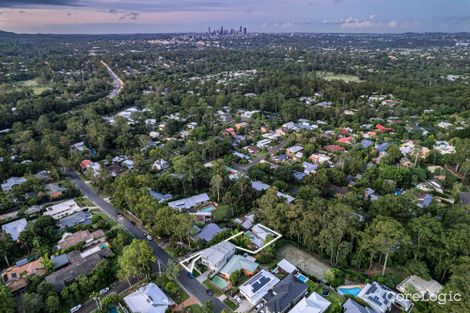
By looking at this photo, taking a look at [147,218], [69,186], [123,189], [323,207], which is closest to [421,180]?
[323,207]

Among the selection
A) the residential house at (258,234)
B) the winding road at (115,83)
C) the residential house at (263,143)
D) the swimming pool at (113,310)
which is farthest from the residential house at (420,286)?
the winding road at (115,83)

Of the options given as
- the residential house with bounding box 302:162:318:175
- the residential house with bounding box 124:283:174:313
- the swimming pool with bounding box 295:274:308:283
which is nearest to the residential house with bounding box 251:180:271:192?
the residential house with bounding box 302:162:318:175

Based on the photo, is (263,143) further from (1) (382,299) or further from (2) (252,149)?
(1) (382,299)

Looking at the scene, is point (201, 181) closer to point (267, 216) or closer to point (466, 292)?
point (267, 216)

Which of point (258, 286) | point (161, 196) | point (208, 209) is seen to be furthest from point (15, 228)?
point (258, 286)

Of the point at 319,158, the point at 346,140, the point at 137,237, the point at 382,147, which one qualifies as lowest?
the point at 137,237

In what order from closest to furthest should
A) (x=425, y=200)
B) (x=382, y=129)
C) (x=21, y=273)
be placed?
(x=21, y=273), (x=425, y=200), (x=382, y=129)
